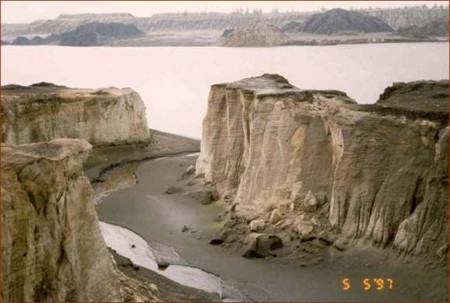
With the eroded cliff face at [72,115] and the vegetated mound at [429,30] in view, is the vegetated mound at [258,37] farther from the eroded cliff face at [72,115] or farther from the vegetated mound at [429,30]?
the eroded cliff face at [72,115]

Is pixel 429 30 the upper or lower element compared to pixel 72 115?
upper

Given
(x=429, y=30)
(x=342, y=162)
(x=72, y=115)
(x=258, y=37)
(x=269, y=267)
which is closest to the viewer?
(x=269, y=267)

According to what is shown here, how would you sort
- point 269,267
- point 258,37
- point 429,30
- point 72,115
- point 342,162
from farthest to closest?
point 258,37
point 429,30
point 72,115
point 342,162
point 269,267

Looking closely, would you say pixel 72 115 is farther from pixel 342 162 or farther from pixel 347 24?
pixel 347 24

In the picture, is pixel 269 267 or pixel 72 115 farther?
pixel 72 115
